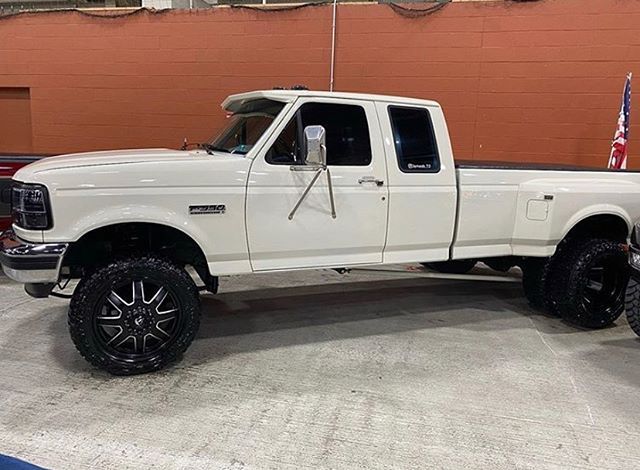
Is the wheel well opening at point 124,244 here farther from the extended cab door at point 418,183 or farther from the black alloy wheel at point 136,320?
the extended cab door at point 418,183

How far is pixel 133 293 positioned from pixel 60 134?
632 centimetres

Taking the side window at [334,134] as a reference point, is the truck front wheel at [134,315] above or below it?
below

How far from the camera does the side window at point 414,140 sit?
13.3ft

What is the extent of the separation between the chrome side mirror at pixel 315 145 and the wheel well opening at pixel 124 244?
1.06 meters

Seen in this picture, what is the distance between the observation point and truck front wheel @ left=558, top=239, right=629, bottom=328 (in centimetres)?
459

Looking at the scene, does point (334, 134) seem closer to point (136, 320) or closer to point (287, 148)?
point (287, 148)

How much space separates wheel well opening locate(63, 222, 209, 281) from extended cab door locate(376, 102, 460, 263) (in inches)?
63.2

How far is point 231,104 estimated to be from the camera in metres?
4.42

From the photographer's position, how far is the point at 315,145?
10.9ft

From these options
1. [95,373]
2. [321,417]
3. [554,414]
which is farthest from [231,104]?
[554,414]

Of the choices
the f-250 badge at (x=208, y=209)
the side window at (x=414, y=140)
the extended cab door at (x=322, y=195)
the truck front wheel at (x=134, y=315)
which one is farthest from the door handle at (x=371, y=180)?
the truck front wheel at (x=134, y=315)

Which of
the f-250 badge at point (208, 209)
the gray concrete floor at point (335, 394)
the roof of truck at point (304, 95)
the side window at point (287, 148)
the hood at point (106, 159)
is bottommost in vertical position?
the gray concrete floor at point (335, 394)

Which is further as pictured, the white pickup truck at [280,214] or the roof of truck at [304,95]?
Answer: the roof of truck at [304,95]

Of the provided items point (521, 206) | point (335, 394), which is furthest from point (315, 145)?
point (521, 206)
